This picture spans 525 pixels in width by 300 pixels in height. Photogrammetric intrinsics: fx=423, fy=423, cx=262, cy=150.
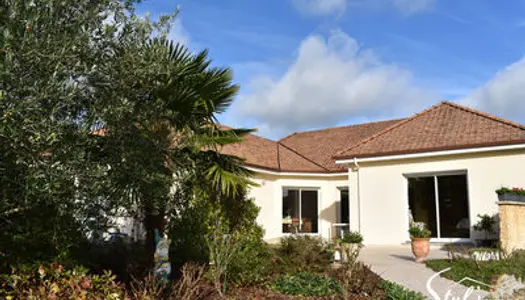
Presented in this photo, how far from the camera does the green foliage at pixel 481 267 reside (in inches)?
371

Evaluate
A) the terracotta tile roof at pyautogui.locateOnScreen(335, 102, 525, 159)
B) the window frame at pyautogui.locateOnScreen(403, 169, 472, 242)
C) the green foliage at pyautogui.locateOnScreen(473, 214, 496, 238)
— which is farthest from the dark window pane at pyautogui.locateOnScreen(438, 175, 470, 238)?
the terracotta tile roof at pyautogui.locateOnScreen(335, 102, 525, 159)

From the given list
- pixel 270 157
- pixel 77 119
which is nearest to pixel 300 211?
pixel 270 157

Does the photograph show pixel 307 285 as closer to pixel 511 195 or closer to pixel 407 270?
pixel 407 270

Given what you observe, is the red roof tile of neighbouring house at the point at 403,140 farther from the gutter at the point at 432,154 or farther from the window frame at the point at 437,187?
the window frame at the point at 437,187

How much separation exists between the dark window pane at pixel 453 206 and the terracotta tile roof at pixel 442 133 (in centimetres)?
141

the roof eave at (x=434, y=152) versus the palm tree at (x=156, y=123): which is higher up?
the roof eave at (x=434, y=152)

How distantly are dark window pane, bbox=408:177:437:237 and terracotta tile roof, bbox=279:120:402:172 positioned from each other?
214 inches

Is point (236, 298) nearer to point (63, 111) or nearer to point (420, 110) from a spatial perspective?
point (63, 111)

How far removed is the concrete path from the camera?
8.38 m

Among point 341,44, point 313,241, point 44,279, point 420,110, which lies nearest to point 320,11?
point 341,44

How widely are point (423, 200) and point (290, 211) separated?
6533mm

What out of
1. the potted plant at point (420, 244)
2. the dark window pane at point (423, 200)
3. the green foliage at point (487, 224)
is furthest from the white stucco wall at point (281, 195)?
the potted plant at point (420, 244)

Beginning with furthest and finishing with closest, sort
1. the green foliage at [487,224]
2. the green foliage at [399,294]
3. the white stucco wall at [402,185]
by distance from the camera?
the white stucco wall at [402,185], the green foliage at [487,224], the green foliage at [399,294]

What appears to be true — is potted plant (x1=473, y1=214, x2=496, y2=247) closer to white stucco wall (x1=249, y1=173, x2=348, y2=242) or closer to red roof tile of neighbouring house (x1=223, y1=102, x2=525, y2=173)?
red roof tile of neighbouring house (x1=223, y1=102, x2=525, y2=173)
